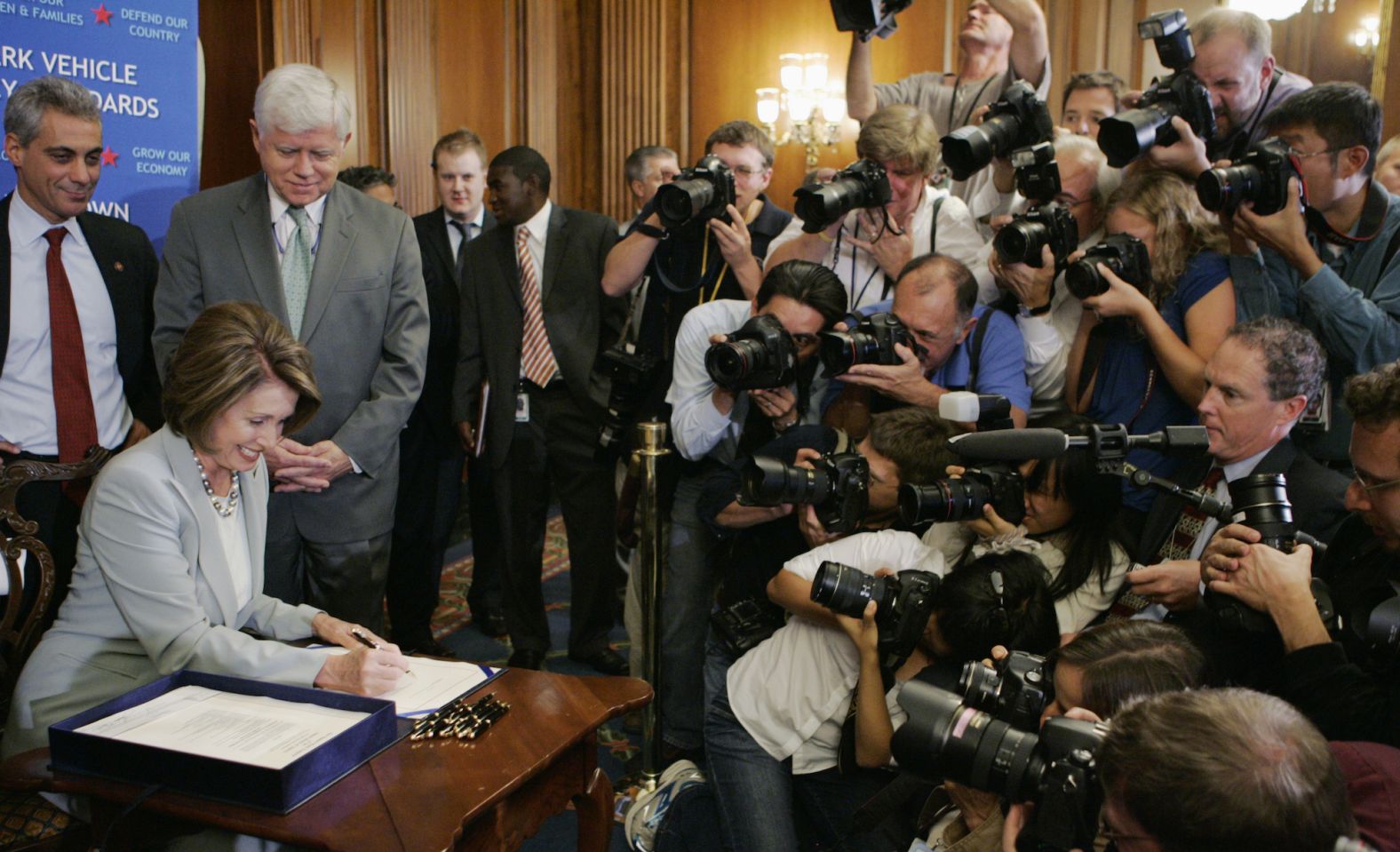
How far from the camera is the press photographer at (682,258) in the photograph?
2.64 metres

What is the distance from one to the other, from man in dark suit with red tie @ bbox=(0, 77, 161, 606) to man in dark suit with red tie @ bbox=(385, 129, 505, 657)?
0.93 m

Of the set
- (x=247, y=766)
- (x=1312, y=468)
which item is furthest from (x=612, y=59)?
(x=247, y=766)

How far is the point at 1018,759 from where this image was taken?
4.41ft

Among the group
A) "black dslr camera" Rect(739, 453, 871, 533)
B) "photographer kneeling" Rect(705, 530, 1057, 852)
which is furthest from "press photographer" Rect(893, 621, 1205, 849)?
"black dslr camera" Rect(739, 453, 871, 533)

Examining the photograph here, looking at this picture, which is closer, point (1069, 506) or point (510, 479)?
point (1069, 506)

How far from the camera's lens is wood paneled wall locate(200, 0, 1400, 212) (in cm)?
418

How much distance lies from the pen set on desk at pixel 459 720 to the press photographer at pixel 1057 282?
1.32 m

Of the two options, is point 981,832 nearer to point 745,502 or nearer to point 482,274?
point 745,502

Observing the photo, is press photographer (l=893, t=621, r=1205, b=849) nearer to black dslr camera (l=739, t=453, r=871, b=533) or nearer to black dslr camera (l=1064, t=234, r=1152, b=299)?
black dslr camera (l=739, t=453, r=871, b=533)

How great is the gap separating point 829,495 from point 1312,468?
0.80 metres

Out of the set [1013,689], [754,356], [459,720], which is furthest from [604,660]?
[1013,689]

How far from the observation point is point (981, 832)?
157cm

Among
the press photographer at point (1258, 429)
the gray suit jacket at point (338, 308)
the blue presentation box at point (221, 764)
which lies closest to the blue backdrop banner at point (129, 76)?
the gray suit jacket at point (338, 308)

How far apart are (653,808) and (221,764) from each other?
1.14m
